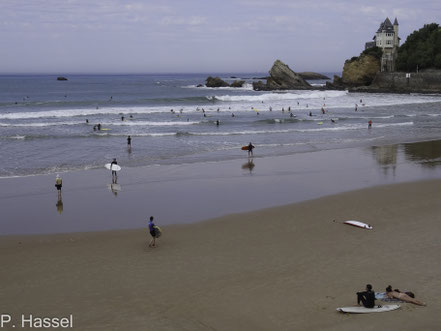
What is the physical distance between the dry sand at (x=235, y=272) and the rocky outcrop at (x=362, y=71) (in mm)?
79874

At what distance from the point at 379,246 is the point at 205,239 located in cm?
435

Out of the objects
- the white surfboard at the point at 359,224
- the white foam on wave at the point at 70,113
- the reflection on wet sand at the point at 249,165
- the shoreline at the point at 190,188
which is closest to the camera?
the white surfboard at the point at 359,224

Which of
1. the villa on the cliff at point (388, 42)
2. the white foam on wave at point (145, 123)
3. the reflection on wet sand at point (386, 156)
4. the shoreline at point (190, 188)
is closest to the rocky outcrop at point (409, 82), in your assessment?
the villa on the cliff at point (388, 42)

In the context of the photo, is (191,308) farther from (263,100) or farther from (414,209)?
(263,100)

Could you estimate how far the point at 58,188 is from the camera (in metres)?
16.6

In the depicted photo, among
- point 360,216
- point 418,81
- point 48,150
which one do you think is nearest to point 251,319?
point 360,216

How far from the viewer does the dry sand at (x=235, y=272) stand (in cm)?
853

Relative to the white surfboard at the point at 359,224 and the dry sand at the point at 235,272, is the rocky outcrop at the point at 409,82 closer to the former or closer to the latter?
the dry sand at the point at 235,272

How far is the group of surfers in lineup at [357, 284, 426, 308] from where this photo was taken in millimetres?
8695

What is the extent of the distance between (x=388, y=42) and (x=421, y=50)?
25.1ft

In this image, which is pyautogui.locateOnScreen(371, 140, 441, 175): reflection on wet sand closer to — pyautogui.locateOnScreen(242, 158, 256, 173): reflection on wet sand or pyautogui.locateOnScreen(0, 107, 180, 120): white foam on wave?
pyautogui.locateOnScreen(242, 158, 256, 173): reflection on wet sand

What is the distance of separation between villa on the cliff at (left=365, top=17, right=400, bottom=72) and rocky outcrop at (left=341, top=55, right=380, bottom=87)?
62.3 inches

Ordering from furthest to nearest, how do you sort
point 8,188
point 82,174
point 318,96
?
1. point 318,96
2. point 82,174
3. point 8,188

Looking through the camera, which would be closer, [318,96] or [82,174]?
[82,174]
